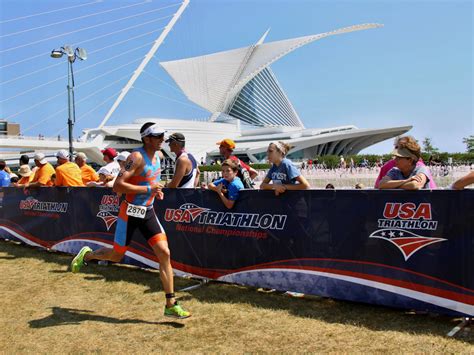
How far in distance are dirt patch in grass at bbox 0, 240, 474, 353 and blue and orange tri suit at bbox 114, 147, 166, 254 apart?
818 millimetres

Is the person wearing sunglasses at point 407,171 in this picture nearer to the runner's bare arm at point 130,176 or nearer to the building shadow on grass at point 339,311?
the building shadow on grass at point 339,311

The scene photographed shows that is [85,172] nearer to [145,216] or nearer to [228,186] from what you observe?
[228,186]

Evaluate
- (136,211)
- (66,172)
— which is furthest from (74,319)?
(66,172)

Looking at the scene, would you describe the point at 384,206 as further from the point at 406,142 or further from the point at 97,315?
the point at 97,315

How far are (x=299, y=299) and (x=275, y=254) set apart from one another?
57cm

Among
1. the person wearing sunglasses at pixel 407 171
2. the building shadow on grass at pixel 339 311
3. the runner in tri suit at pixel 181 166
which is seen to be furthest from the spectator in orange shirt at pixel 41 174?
the person wearing sunglasses at pixel 407 171

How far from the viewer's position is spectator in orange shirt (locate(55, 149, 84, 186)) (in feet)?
25.7

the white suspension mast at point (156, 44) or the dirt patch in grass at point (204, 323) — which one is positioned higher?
the white suspension mast at point (156, 44)

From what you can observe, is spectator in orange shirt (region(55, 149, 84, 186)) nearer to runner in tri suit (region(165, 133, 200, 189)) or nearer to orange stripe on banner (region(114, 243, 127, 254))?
runner in tri suit (region(165, 133, 200, 189))

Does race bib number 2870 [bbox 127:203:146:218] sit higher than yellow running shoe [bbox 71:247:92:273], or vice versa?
race bib number 2870 [bbox 127:203:146:218]

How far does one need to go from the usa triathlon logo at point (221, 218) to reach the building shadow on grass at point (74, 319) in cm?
152

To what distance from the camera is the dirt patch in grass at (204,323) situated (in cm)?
357

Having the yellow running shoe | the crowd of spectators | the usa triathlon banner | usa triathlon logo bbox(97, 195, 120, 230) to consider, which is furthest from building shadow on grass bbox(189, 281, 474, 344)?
usa triathlon logo bbox(97, 195, 120, 230)

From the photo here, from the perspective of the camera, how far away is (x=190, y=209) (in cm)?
577
